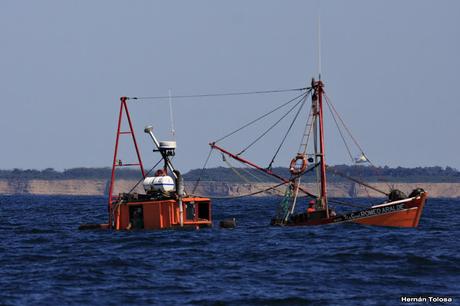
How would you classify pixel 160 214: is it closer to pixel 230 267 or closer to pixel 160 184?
pixel 160 184

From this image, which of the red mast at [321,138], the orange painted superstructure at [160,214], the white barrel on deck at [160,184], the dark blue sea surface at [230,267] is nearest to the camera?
the dark blue sea surface at [230,267]

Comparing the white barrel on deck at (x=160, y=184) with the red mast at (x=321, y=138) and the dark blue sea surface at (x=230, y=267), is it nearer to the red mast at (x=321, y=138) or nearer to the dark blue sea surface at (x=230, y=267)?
the dark blue sea surface at (x=230, y=267)

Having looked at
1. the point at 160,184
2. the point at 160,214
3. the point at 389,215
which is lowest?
the point at 389,215

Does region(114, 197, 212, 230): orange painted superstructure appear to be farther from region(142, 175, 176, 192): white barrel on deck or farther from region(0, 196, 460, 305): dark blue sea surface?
region(0, 196, 460, 305): dark blue sea surface

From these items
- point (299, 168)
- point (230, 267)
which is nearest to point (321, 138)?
point (299, 168)

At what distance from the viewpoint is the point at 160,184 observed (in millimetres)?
58188

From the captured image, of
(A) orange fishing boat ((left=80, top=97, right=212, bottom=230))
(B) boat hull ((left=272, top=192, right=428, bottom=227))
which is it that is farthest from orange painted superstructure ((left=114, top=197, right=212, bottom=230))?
(B) boat hull ((left=272, top=192, right=428, bottom=227))

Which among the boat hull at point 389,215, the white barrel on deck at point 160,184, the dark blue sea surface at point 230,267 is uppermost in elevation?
the white barrel on deck at point 160,184

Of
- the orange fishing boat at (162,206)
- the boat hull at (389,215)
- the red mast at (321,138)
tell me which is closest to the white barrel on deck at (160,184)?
the orange fishing boat at (162,206)

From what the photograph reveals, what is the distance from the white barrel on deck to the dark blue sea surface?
280 centimetres

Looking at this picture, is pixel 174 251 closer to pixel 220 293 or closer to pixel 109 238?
pixel 109 238

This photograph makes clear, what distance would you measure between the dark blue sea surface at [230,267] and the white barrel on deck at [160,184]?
2797mm

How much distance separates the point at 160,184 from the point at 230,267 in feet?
59.2

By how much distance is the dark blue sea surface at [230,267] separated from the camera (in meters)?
33.9
